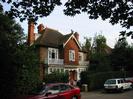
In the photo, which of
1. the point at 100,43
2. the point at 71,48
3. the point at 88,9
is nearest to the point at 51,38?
the point at 71,48

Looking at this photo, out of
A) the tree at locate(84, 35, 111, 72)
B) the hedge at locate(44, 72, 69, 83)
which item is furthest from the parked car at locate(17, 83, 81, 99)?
the tree at locate(84, 35, 111, 72)

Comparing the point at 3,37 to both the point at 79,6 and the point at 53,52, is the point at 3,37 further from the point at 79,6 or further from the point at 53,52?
the point at 53,52

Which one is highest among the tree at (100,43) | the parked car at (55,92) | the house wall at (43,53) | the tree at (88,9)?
the tree at (100,43)

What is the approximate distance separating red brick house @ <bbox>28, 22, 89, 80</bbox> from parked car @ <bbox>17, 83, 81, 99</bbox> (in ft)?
81.5

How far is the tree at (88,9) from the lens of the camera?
11070mm

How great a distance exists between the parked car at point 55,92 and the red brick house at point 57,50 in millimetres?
24846

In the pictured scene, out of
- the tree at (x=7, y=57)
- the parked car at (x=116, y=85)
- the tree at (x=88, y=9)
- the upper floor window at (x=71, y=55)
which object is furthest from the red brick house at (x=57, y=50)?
the tree at (x=88, y=9)

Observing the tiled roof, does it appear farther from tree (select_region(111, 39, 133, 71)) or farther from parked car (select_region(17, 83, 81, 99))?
parked car (select_region(17, 83, 81, 99))

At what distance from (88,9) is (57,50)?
38201mm

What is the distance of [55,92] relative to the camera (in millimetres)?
19453

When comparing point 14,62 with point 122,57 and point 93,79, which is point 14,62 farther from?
point 122,57

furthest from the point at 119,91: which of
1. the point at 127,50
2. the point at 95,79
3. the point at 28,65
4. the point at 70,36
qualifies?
the point at 127,50

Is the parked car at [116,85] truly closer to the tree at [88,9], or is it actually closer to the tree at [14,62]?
the tree at [14,62]

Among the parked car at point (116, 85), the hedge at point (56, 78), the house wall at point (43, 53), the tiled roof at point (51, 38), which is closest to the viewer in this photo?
the parked car at point (116, 85)
